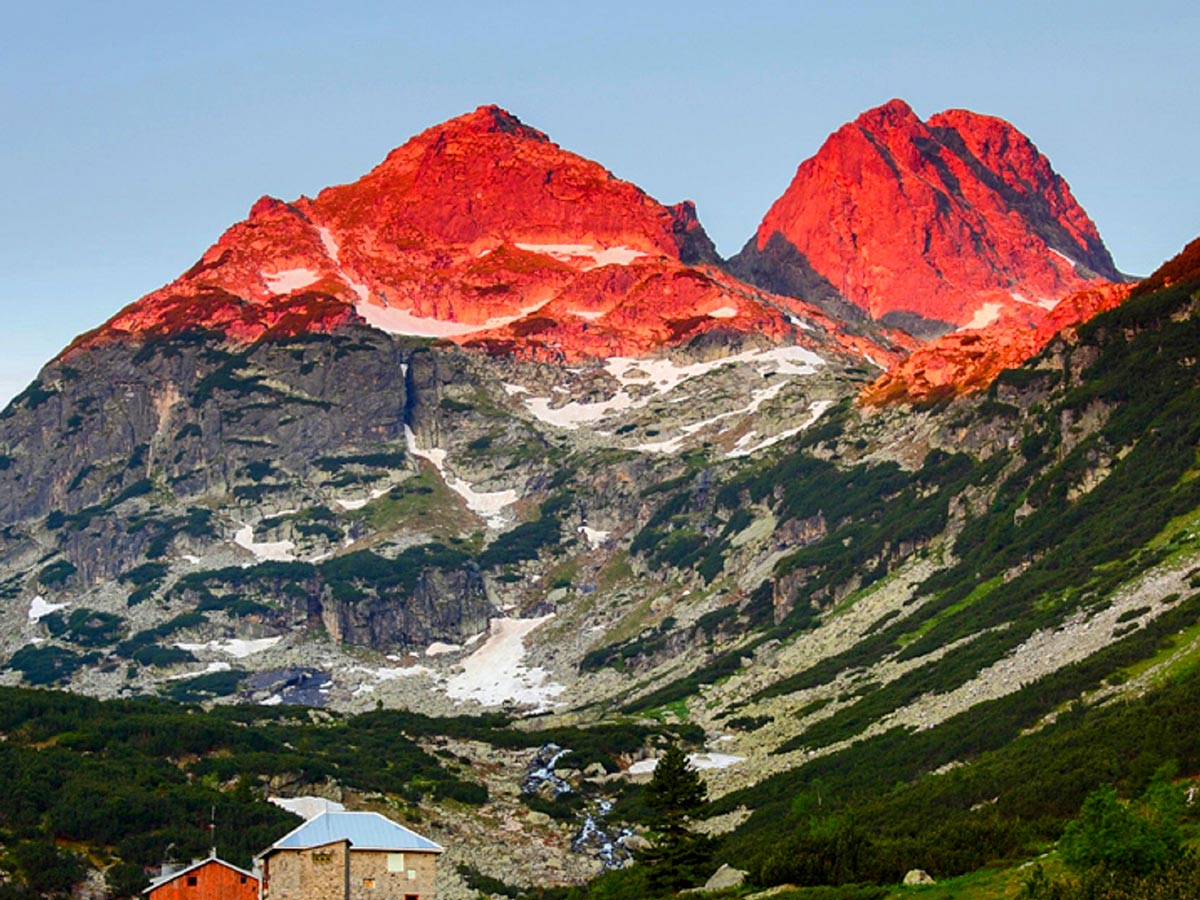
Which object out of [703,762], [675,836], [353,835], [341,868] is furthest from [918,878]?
[703,762]

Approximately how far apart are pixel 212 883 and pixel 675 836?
23.9m

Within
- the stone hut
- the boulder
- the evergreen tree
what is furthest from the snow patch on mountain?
the stone hut

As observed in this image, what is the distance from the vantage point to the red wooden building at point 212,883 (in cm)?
6662

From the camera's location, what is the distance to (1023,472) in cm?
19725

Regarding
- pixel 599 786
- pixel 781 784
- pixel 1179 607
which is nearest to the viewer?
pixel 1179 607

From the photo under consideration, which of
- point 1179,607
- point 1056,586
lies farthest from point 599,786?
point 1179,607

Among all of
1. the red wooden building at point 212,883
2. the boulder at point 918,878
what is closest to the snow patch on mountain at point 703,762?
the red wooden building at point 212,883

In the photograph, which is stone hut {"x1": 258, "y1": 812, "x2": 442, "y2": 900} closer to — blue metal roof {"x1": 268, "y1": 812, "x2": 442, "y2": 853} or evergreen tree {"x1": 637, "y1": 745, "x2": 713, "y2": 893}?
blue metal roof {"x1": 268, "y1": 812, "x2": 442, "y2": 853}

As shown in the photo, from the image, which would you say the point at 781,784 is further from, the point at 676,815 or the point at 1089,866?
the point at 1089,866

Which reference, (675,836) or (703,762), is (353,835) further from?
(703,762)

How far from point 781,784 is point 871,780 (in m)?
14.6

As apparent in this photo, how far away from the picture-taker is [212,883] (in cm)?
6700

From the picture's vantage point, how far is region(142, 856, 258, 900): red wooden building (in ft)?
219

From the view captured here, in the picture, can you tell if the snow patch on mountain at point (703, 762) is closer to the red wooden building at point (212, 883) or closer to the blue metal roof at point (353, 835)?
the red wooden building at point (212, 883)
